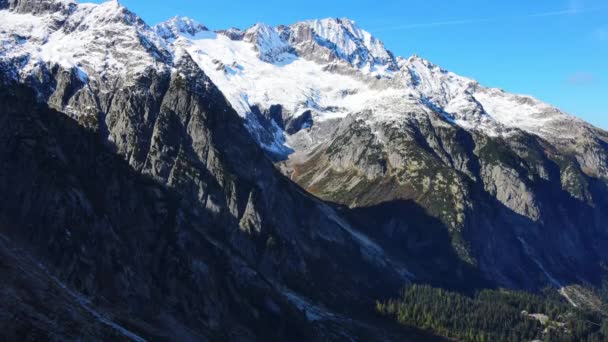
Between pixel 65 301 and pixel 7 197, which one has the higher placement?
pixel 7 197

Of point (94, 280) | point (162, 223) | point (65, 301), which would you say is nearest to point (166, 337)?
point (94, 280)

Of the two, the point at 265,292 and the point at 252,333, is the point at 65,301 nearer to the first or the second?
the point at 252,333

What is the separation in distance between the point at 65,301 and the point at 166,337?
31.6 meters

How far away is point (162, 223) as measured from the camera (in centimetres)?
16550

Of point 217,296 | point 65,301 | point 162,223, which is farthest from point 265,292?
point 65,301

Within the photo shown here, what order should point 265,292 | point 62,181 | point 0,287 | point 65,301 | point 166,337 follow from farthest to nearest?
point 265,292, point 62,181, point 166,337, point 65,301, point 0,287

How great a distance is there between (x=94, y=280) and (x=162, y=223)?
37.0m

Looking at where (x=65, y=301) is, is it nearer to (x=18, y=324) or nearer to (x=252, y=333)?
(x=18, y=324)

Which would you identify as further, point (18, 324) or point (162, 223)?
point (162, 223)

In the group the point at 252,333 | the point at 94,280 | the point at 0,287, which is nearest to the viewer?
the point at 0,287

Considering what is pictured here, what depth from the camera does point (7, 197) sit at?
134 metres

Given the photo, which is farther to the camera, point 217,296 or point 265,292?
point 265,292

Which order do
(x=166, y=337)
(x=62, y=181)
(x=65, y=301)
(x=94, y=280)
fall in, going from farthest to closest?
1. (x=62, y=181)
2. (x=94, y=280)
3. (x=166, y=337)
4. (x=65, y=301)

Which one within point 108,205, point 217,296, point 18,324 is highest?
point 108,205
